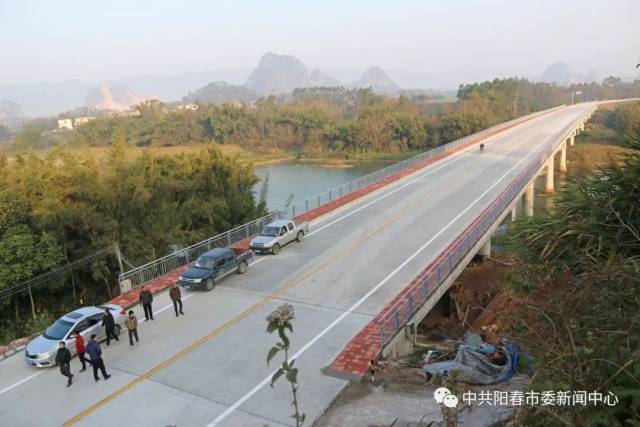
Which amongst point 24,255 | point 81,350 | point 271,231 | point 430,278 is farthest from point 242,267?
point 24,255

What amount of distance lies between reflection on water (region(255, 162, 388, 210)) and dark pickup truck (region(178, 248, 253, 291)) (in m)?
30.4

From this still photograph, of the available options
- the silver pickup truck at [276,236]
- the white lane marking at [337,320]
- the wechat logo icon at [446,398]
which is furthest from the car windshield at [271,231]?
the wechat logo icon at [446,398]

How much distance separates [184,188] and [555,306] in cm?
2534

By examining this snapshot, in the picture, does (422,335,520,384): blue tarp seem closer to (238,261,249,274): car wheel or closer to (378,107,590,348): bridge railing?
(378,107,590,348): bridge railing

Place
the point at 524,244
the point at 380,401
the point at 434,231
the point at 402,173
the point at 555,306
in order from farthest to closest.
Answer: the point at 402,173 → the point at 434,231 → the point at 524,244 → the point at 380,401 → the point at 555,306

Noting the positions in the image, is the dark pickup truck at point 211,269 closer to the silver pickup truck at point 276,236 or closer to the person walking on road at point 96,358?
the silver pickup truck at point 276,236

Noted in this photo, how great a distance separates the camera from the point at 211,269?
18188 millimetres

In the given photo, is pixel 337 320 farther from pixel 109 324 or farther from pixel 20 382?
pixel 20 382

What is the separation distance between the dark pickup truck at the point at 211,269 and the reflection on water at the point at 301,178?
3043 centimetres

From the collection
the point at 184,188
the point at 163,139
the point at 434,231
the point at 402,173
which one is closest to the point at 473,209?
the point at 434,231

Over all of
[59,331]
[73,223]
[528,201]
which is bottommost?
[528,201]

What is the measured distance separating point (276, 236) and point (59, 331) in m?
9.62

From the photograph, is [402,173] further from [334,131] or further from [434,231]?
[334,131]

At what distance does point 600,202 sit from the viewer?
13195mm
